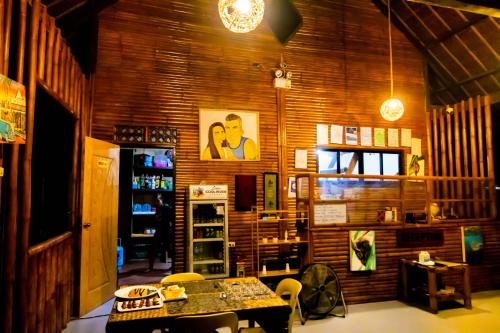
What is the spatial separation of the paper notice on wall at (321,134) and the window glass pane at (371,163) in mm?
1026

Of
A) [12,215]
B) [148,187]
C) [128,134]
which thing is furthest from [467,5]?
[148,187]

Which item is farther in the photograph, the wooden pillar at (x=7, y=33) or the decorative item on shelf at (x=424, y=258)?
the decorative item on shelf at (x=424, y=258)

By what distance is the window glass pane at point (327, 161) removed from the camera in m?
7.02

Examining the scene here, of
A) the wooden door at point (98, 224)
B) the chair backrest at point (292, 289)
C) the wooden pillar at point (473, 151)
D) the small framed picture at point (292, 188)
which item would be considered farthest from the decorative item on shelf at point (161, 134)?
the wooden pillar at point (473, 151)

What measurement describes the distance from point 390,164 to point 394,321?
3.68 meters

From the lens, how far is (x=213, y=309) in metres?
2.55

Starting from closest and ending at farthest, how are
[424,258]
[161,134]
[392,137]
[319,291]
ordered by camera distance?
1. [319,291]
2. [424,258]
3. [161,134]
4. [392,137]

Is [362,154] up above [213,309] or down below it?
above

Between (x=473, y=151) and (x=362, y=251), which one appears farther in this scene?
(x=473, y=151)

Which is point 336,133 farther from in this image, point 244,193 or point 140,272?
point 140,272

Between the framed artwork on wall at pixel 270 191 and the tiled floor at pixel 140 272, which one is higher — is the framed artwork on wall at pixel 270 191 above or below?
above

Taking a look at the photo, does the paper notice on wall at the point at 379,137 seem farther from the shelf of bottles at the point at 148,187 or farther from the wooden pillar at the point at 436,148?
the shelf of bottles at the point at 148,187

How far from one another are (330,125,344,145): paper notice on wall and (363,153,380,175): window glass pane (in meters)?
0.73

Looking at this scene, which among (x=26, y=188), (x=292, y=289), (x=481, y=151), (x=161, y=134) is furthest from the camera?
(x=481, y=151)
